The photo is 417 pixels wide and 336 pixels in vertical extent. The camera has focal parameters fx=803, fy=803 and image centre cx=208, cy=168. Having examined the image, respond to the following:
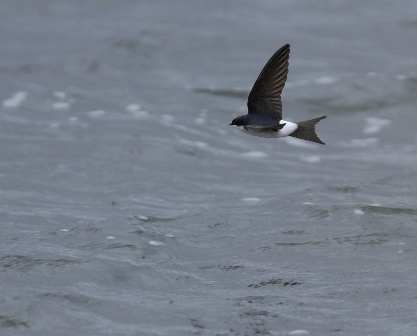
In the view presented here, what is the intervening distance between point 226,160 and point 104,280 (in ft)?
10.9

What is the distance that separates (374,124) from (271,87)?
4.31 meters

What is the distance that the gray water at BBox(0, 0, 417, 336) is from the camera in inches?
171

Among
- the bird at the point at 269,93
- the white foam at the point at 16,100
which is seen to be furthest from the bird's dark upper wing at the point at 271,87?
the white foam at the point at 16,100

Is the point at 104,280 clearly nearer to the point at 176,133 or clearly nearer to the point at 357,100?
the point at 176,133

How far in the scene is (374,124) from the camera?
8.98m

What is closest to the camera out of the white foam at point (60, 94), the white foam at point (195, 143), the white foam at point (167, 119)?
the white foam at point (195, 143)

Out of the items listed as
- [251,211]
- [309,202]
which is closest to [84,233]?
[251,211]

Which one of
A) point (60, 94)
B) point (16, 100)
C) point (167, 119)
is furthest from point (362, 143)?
point (16, 100)

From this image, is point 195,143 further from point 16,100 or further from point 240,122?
point 240,122

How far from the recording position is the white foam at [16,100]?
916 cm

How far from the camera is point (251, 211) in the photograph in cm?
626

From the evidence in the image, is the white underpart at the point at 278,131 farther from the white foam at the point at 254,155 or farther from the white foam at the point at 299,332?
the white foam at the point at 254,155

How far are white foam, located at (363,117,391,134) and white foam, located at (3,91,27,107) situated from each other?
12.9 feet

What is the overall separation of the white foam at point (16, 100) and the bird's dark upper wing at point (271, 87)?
4876 mm
